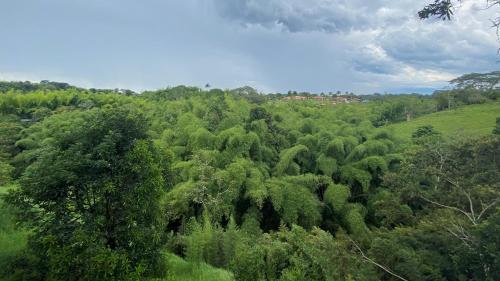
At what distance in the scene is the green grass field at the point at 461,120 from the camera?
122 feet

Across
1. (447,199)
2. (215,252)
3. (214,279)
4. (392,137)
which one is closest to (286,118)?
(392,137)

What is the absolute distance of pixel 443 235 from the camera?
363 inches

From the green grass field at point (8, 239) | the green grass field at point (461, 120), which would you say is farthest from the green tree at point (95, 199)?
the green grass field at point (461, 120)

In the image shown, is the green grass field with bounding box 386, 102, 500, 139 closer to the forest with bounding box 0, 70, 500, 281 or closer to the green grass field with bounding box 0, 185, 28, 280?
the forest with bounding box 0, 70, 500, 281

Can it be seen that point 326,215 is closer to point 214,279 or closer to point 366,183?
point 366,183

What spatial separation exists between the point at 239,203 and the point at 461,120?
106 feet

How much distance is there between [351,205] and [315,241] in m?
7.21

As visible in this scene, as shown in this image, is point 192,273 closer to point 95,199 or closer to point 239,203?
point 95,199

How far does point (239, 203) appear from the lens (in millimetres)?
15695

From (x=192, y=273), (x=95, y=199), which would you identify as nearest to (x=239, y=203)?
(x=192, y=273)

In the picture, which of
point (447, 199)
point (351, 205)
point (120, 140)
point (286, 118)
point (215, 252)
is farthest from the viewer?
point (286, 118)

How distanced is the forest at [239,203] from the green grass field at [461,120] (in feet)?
58.9

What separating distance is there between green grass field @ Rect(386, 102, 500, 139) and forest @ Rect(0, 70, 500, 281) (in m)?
18.0

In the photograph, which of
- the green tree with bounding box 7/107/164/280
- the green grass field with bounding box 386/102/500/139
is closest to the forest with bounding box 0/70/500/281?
the green tree with bounding box 7/107/164/280
